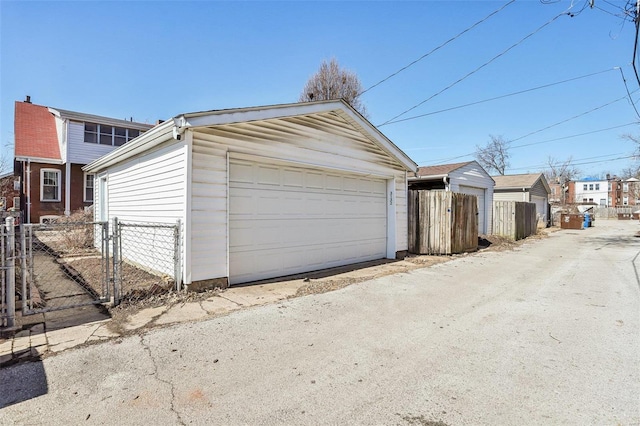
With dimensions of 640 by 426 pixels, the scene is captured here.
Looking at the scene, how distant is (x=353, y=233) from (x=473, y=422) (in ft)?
20.5

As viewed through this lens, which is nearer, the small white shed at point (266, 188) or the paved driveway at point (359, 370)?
the paved driveway at point (359, 370)

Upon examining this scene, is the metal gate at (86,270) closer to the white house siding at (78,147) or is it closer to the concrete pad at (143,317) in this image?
the concrete pad at (143,317)

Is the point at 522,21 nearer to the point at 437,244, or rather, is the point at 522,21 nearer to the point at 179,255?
the point at 437,244

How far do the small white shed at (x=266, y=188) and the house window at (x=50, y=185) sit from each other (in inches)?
396

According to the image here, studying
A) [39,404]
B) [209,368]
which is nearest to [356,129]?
[209,368]

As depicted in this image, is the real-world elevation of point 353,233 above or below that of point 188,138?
below

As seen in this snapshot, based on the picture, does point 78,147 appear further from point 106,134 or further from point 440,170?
point 440,170

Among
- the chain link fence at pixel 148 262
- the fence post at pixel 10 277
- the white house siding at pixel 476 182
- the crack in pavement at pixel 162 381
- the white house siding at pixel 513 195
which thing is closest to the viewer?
the crack in pavement at pixel 162 381

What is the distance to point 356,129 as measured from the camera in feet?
26.3

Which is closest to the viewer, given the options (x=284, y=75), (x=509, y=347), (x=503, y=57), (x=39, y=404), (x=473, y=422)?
(x=473, y=422)

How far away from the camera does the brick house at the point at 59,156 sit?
15937 mm

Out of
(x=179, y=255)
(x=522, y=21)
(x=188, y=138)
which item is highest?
(x=522, y=21)

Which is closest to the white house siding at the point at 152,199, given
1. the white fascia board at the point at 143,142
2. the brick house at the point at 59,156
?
the white fascia board at the point at 143,142

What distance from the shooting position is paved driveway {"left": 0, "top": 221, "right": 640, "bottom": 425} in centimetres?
236
